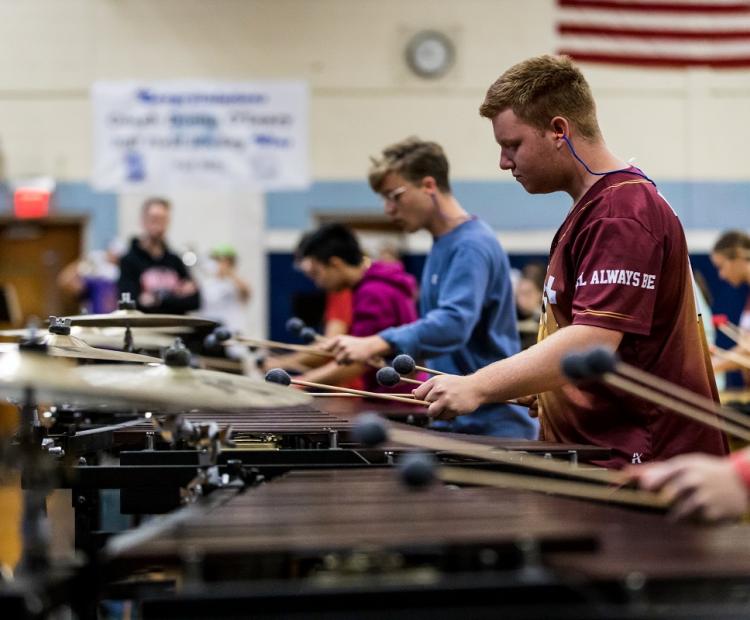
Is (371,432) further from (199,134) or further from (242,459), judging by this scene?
(199,134)

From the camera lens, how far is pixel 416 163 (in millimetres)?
4578

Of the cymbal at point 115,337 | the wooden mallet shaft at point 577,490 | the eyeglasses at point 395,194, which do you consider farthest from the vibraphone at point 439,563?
the eyeglasses at point 395,194

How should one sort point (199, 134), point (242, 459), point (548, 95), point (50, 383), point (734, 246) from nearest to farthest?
point (50, 383) < point (242, 459) < point (548, 95) < point (734, 246) < point (199, 134)

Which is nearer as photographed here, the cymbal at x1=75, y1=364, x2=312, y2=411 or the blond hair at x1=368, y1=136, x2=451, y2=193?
the cymbal at x1=75, y1=364, x2=312, y2=411

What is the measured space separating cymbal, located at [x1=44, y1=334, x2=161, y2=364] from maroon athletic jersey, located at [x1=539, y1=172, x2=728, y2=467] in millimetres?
1030

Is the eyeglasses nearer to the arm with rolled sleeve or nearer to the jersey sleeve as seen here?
the arm with rolled sleeve

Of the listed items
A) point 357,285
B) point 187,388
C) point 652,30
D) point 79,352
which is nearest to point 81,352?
point 79,352

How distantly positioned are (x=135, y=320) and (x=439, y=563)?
8.89 ft

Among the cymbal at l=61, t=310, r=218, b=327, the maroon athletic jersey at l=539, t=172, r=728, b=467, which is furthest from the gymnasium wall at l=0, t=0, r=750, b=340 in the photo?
the maroon athletic jersey at l=539, t=172, r=728, b=467

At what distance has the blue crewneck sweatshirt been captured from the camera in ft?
13.2

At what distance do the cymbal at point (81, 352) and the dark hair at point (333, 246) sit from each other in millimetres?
2615

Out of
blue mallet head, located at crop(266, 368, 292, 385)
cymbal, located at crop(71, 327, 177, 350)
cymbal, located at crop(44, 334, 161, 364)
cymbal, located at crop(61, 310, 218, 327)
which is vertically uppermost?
cymbal, located at crop(61, 310, 218, 327)

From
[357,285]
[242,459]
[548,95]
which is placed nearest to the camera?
[242,459]

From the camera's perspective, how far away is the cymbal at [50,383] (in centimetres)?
173
